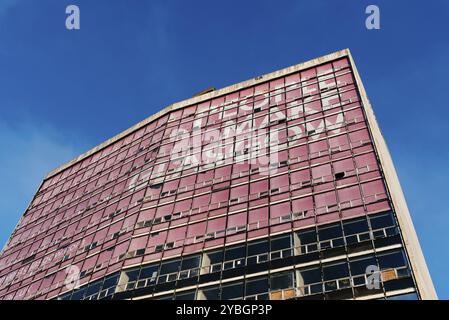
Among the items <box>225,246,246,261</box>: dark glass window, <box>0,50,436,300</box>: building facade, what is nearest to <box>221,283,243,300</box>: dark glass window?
<box>0,50,436,300</box>: building facade

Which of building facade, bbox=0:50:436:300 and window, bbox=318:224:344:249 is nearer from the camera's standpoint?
building facade, bbox=0:50:436:300

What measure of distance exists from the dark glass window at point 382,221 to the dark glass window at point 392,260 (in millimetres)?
2409

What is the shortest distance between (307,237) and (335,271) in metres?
3.59

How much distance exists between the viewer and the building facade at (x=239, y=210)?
97.1ft

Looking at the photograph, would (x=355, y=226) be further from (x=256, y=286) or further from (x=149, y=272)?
(x=149, y=272)

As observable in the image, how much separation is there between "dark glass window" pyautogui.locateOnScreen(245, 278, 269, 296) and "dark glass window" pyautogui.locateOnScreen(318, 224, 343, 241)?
464 centimetres

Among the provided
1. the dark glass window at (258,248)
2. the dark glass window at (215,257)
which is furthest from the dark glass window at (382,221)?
the dark glass window at (215,257)

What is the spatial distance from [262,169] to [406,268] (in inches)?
614

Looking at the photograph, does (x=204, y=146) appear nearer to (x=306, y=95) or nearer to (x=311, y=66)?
(x=306, y=95)

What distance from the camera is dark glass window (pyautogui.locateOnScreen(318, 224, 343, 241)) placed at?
102 feet

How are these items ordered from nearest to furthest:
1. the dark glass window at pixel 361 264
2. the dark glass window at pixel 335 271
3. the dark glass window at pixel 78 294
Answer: the dark glass window at pixel 361 264 → the dark glass window at pixel 335 271 → the dark glass window at pixel 78 294

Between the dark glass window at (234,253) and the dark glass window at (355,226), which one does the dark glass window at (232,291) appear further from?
the dark glass window at (355,226)

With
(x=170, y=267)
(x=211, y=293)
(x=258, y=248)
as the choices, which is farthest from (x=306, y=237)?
(x=170, y=267)

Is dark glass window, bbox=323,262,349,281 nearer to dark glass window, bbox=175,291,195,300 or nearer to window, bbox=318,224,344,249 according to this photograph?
window, bbox=318,224,344,249
